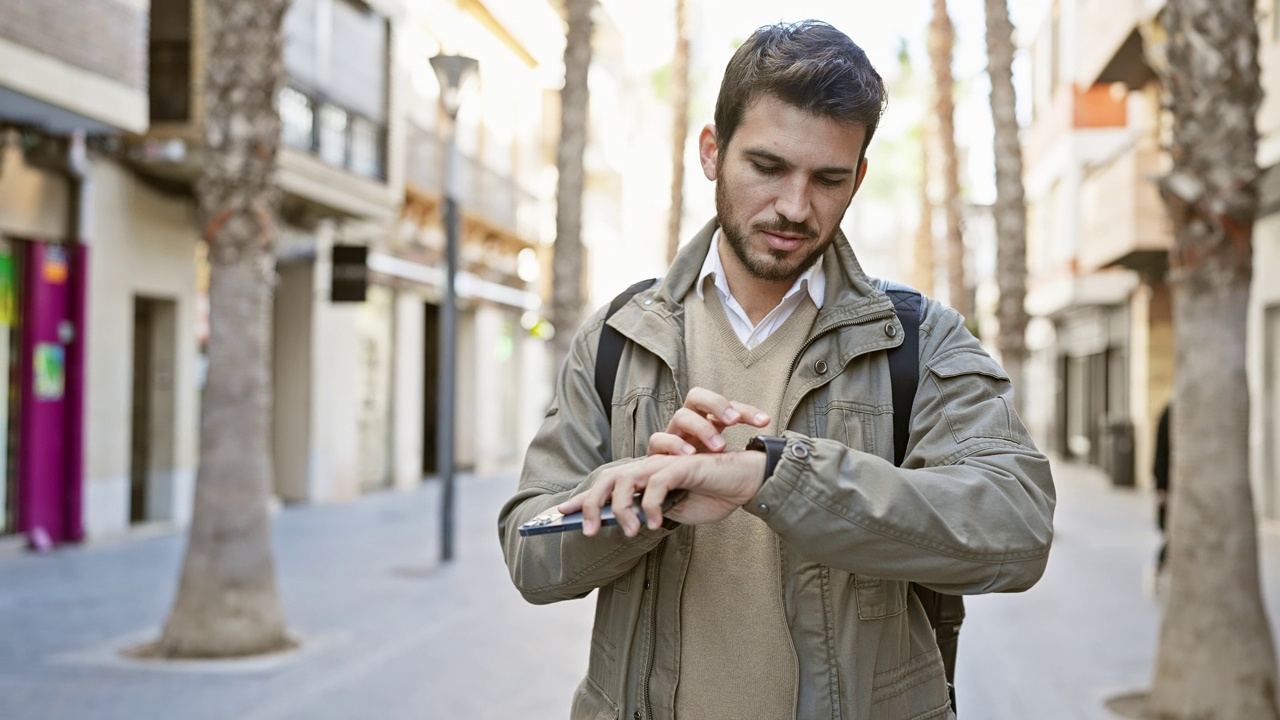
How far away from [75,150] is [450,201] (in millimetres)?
4010

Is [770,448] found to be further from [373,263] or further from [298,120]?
[373,263]

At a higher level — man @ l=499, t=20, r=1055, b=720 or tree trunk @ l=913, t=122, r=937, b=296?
tree trunk @ l=913, t=122, r=937, b=296

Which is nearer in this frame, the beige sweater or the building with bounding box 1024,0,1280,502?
the beige sweater

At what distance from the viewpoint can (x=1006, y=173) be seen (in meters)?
17.2

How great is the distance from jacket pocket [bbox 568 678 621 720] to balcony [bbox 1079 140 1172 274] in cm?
1962

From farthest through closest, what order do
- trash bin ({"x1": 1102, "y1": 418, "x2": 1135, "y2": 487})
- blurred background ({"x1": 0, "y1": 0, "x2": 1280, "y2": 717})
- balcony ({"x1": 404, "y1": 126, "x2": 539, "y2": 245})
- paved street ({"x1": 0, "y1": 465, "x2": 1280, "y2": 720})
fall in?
trash bin ({"x1": 1102, "y1": 418, "x2": 1135, "y2": 487}), balcony ({"x1": 404, "y1": 126, "x2": 539, "y2": 245}), blurred background ({"x1": 0, "y1": 0, "x2": 1280, "y2": 717}), paved street ({"x1": 0, "y1": 465, "x2": 1280, "y2": 720})

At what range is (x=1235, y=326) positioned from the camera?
7047 mm

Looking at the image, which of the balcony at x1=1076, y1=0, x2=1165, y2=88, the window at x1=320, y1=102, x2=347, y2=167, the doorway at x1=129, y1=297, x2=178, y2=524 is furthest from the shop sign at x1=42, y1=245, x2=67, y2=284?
the balcony at x1=1076, y1=0, x2=1165, y2=88

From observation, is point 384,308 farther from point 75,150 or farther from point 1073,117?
point 1073,117

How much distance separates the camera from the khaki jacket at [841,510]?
197cm

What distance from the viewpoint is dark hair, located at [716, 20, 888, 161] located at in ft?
7.13

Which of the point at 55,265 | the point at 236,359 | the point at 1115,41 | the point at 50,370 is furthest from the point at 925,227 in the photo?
the point at 236,359

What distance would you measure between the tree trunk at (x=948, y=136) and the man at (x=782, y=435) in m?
22.0

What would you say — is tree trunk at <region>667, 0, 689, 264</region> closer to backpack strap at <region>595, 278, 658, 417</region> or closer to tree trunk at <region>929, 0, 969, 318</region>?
tree trunk at <region>929, 0, 969, 318</region>
